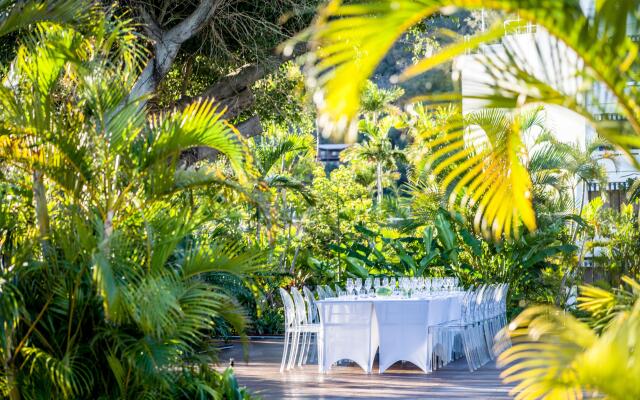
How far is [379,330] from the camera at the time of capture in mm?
10102

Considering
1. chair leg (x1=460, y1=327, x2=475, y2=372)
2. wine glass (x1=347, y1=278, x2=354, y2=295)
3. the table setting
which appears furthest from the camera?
wine glass (x1=347, y1=278, x2=354, y2=295)

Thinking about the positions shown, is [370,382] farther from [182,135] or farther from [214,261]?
[182,135]

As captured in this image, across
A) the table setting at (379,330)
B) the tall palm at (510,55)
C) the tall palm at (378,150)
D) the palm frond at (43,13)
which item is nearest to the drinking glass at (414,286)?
the table setting at (379,330)

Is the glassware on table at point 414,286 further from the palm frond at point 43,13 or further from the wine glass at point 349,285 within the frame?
the palm frond at point 43,13

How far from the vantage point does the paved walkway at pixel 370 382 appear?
8.62m

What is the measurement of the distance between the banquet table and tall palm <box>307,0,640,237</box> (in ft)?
22.1

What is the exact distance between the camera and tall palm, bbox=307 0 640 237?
2.62 m

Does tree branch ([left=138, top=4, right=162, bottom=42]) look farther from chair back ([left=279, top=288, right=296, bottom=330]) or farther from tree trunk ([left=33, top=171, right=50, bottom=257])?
tree trunk ([left=33, top=171, right=50, bottom=257])

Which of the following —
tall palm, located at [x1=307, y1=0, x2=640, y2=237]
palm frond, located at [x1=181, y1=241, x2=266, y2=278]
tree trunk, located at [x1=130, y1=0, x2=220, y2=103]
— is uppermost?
tree trunk, located at [x1=130, y1=0, x2=220, y2=103]

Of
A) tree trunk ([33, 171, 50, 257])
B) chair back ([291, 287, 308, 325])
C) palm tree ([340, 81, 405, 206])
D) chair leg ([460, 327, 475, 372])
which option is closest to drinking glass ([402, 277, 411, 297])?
chair leg ([460, 327, 475, 372])

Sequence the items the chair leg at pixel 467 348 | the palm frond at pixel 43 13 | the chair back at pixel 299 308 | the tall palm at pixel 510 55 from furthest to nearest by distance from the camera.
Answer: the chair back at pixel 299 308 → the chair leg at pixel 467 348 → the palm frond at pixel 43 13 → the tall palm at pixel 510 55

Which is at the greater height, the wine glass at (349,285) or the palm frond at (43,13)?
the palm frond at (43,13)

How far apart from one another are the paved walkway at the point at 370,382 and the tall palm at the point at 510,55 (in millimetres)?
5573

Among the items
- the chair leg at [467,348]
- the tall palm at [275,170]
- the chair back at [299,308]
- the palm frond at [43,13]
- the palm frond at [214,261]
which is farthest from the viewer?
the chair back at [299,308]
